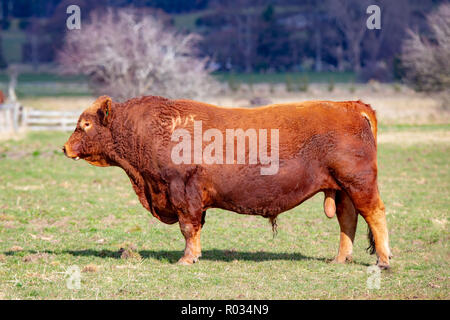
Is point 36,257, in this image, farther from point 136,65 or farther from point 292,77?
point 292,77

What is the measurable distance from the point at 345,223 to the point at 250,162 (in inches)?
57.7

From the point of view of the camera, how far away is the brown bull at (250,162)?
8.09 meters

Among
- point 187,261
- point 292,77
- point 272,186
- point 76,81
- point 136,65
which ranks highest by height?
point 136,65

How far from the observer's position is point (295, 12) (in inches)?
3403

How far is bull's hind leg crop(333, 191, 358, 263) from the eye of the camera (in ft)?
28.2

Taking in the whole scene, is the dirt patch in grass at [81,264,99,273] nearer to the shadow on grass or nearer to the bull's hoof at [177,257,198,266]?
the shadow on grass

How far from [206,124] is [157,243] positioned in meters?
2.34

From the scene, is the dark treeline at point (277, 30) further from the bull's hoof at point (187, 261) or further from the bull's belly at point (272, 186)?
the bull's hoof at point (187, 261)

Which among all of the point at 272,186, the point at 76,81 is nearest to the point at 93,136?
the point at 272,186

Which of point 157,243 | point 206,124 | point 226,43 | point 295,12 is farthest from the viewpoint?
point 295,12

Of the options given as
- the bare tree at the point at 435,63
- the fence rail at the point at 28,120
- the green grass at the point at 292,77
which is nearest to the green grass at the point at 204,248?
the fence rail at the point at 28,120

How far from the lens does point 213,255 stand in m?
9.04
